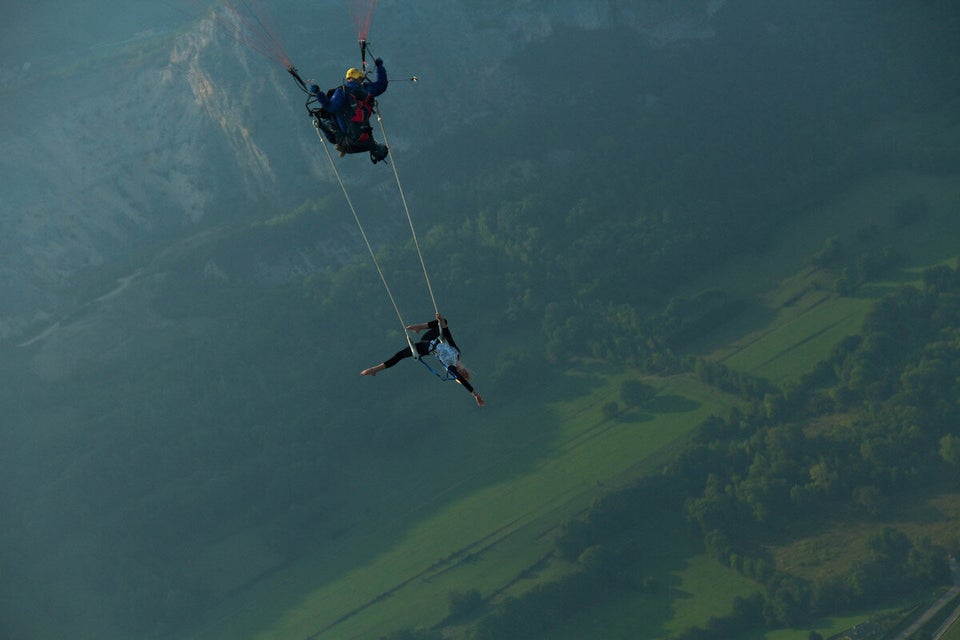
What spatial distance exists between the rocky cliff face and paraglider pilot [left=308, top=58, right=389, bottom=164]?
86.4 metres

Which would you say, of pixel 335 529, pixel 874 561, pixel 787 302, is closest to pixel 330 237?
pixel 335 529

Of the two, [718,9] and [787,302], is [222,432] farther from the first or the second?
[718,9]

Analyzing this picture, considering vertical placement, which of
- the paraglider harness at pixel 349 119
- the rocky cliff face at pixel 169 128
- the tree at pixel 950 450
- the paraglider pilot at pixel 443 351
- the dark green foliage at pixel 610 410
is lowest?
the tree at pixel 950 450

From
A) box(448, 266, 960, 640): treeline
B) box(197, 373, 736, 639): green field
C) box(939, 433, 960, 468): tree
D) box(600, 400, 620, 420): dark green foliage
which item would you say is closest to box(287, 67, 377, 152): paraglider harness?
box(448, 266, 960, 640): treeline

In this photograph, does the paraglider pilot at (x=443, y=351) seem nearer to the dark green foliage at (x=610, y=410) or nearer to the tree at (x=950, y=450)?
the tree at (x=950, y=450)

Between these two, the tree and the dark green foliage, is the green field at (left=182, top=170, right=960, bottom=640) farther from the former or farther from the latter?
the tree

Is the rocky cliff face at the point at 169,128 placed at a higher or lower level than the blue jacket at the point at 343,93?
higher

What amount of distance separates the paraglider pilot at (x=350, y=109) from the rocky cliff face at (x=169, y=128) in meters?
86.4

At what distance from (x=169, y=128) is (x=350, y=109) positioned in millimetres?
96490

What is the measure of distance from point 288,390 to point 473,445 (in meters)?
22.7

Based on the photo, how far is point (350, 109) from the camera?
109ft

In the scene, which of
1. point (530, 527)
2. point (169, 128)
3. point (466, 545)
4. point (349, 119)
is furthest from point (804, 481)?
point (169, 128)

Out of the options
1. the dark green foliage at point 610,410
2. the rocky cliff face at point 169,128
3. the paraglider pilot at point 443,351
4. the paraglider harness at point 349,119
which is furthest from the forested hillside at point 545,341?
the paraglider harness at point 349,119

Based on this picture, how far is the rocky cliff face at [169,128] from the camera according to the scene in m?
116
